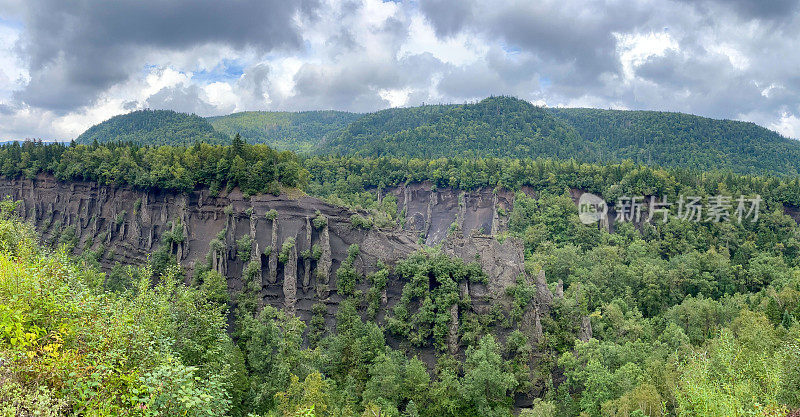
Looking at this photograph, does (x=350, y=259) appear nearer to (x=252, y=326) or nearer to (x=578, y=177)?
(x=252, y=326)

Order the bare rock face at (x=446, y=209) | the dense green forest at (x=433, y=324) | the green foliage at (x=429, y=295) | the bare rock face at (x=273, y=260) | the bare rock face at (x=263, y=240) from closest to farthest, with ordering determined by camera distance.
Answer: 1. the dense green forest at (x=433, y=324)
2. the green foliage at (x=429, y=295)
3. the bare rock face at (x=263, y=240)
4. the bare rock face at (x=273, y=260)
5. the bare rock face at (x=446, y=209)

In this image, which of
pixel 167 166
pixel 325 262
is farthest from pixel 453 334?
pixel 167 166

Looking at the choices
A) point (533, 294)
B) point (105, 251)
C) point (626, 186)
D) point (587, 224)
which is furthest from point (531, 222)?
point (105, 251)

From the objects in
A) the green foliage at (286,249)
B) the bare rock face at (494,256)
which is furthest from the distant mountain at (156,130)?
the bare rock face at (494,256)

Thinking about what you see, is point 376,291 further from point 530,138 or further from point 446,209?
point 530,138

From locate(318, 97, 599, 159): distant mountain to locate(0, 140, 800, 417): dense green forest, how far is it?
5236cm

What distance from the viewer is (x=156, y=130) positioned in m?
171

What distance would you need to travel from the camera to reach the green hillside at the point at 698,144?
150 m

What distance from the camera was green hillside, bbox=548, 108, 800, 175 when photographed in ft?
492

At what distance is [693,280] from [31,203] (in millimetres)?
102231

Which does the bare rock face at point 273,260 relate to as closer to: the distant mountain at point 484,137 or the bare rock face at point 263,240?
the bare rock face at point 263,240

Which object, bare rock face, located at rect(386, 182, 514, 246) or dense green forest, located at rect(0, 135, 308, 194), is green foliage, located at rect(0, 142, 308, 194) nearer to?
dense green forest, located at rect(0, 135, 308, 194)

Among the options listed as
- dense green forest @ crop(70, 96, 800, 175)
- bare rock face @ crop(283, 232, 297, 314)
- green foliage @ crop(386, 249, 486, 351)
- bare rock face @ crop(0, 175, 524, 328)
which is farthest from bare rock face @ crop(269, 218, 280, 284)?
dense green forest @ crop(70, 96, 800, 175)

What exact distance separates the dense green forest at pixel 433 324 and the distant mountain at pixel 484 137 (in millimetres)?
52358
